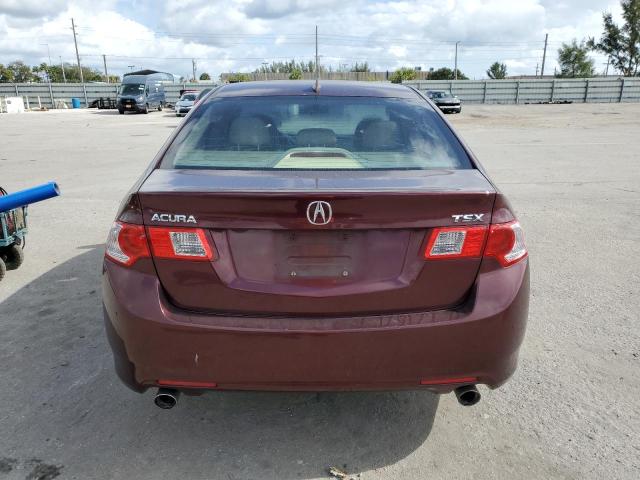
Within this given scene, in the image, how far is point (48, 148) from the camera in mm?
15469

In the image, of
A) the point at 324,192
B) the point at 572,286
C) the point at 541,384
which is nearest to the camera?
the point at 324,192

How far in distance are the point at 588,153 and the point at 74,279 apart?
505 inches

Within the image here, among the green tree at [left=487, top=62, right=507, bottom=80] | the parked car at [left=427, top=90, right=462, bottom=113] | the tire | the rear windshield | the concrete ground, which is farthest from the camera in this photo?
the green tree at [left=487, top=62, right=507, bottom=80]

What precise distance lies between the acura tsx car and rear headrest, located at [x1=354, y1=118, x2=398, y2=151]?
27.7 inches

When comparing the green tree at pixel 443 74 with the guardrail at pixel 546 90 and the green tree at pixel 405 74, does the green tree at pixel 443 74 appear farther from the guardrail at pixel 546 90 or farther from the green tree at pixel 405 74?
the guardrail at pixel 546 90

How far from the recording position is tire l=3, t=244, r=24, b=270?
4.81m

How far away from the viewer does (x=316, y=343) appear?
206 centimetres

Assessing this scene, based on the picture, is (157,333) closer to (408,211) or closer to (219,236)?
(219,236)

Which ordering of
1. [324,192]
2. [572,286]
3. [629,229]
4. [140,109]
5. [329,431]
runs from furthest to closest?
1. [140,109]
2. [629,229]
3. [572,286]
4. [329,431]
5. [324,192]

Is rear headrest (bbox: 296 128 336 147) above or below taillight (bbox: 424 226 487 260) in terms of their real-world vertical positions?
above

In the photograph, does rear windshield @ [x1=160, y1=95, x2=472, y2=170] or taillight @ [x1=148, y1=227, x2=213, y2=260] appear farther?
rear windshield @ [x1=160, y1=95, x2=472, y2=170]

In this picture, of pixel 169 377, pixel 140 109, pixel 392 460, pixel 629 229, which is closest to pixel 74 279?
pixel 169 377

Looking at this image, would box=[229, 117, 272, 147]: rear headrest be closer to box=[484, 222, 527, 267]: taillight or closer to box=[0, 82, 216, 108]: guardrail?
box=[484, 222, 527, 267]: taillight

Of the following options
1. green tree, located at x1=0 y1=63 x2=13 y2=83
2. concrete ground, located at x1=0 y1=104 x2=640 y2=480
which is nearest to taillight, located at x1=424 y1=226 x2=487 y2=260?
concrete ground, located at x1=0 y1=104 x2=640 y2=480
